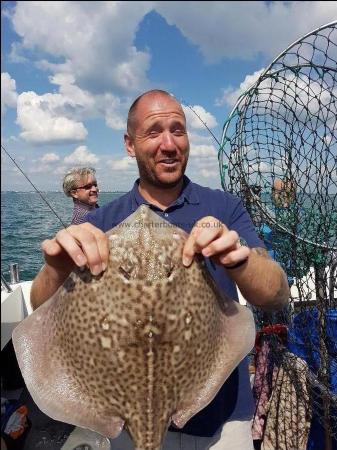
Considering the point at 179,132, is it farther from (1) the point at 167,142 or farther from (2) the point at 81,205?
(2) the point at 81,205

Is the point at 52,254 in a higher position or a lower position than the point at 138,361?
higher

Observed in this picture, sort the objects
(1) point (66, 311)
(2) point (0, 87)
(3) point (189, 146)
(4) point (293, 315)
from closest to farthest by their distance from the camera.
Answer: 1. (2) point (0, 87)
2. (1) point (66, 311)
3. (3) point (189, 146)
4. (4) point (293, 315)

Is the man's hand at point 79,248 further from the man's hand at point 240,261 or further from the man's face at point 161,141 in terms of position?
the man's face at point 161,141

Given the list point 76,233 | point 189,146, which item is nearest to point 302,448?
point 189,146

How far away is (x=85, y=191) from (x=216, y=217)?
17.2 ft

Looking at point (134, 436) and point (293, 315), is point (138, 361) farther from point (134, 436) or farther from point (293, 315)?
point (293, 315)

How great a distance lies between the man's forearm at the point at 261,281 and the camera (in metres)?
2.50

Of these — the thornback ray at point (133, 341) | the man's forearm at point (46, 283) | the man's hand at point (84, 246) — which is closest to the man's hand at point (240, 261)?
the thornback ray at point (133, 341)

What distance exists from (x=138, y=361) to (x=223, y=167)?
130 inches

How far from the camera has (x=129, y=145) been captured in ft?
11.5

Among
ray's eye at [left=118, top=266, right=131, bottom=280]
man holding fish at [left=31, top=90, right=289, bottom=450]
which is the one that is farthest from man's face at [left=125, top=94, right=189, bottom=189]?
ray's eye at [left=118, top=266, right=131, bottom=280]

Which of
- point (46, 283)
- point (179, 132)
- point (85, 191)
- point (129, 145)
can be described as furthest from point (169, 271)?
point (85, 191)

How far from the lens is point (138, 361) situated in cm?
213

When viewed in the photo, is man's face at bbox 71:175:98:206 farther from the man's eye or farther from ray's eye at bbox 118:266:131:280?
ray's eye at bbox 118:266:131:280
